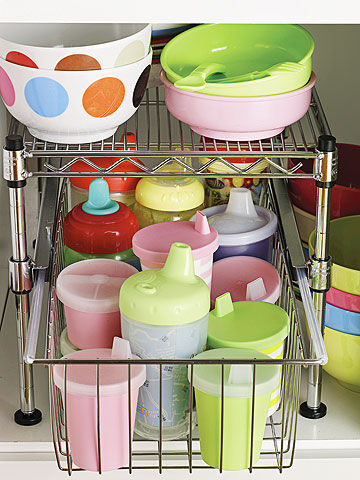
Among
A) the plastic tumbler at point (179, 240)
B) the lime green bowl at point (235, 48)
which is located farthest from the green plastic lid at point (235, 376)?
the lime green bowl at point (235, 48)

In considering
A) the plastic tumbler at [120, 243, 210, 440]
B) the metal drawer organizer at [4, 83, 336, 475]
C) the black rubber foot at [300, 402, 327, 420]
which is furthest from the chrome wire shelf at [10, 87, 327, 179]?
the black rubber foot at [300, 402, 327, 420]

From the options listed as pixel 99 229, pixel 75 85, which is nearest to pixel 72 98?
A: pixel 75 85

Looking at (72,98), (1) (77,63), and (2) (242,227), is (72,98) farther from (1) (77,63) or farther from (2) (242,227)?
(2) (242,227)

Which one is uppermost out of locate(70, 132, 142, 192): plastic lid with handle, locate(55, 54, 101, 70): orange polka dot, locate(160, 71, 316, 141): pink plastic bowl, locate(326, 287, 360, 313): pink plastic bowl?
locate(55, 54, 101, 70): orange polka dot

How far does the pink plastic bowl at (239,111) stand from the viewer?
1.00 m

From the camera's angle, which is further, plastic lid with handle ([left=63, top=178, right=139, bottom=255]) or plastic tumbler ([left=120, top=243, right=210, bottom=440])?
plastic lid with handle ([left=63, top=178, right=139, bottom=255])

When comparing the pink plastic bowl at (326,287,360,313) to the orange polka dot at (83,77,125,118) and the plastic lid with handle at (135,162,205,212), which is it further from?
the orange polka dot at (83,77,125,118)

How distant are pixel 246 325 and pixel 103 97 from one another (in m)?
Answer: 0.32

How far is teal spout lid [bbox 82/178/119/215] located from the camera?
118cm

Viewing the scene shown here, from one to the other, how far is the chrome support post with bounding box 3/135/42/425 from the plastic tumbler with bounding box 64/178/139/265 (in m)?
0.11

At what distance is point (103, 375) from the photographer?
98 centimetres

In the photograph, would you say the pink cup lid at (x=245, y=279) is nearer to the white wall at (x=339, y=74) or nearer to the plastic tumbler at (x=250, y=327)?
the plastic tumbler at (x=250, y=327)

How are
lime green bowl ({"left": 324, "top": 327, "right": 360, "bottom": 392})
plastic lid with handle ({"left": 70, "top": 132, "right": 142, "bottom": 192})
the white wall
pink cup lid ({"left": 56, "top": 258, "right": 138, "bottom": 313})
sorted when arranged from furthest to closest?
the white wall
plastic lid with handle ({"left": 70, "top": 132, "right": 142, "bottom": 192})
lime green bowl ({"left": 324, "top": 327, "right": 360, "bottom": 392})
pink cup lid ({"left": 56, "top": 258, "right": 138, "bottom": 313})
